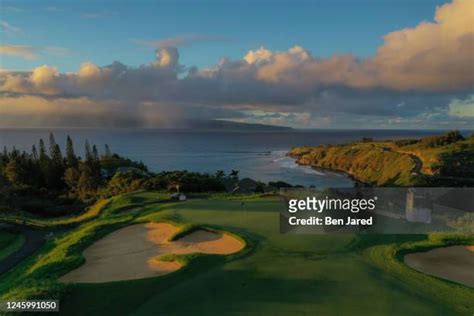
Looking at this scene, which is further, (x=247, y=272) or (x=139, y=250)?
(x=139, y=250)

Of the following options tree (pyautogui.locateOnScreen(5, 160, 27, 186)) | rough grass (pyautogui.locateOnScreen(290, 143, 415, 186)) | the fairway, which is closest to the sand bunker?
the fairway

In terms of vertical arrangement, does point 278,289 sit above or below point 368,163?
above

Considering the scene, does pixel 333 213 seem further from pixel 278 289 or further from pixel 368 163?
pixel 368 163

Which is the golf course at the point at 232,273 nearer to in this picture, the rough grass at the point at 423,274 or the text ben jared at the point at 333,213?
the rough grass at the point at 423,274

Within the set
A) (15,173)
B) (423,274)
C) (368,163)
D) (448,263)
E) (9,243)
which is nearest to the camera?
(423,274)

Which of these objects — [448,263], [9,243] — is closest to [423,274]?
[448,263]

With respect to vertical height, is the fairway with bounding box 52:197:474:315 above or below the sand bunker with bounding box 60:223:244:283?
above

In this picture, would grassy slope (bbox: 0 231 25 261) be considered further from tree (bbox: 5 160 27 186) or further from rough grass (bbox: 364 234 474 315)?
tree (bbox: 5 160 27 186)
